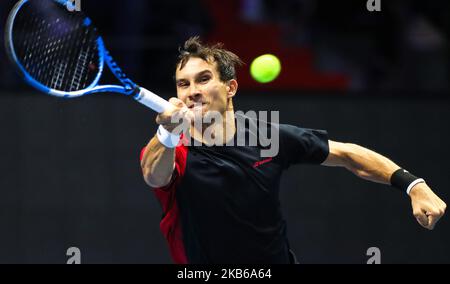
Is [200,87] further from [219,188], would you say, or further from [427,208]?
[427,208]

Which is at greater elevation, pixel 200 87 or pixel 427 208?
pixel 200 87

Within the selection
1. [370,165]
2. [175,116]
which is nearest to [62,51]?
[175,116]

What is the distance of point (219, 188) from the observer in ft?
15.7

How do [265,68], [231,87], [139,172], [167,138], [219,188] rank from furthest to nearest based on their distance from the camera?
[139,172] < [265,68] < [231,87] < [219,188] < [167,138]

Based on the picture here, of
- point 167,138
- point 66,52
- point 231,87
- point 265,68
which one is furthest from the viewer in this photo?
point 265,68

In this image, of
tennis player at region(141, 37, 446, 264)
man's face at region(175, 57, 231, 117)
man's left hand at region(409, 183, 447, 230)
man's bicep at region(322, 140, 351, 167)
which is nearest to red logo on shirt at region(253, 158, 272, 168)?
tennis player at region(141, 37, 446, 264)

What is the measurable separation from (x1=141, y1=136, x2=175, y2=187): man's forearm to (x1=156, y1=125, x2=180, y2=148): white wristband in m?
0.04

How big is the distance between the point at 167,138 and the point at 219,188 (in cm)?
57

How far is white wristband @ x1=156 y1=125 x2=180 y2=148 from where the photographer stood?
4316mm

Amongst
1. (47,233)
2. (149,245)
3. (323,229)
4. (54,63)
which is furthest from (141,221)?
(54,63)

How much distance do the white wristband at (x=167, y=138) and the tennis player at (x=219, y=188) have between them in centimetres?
20

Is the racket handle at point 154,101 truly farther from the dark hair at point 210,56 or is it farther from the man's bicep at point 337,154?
the man's bicep at point 337,154

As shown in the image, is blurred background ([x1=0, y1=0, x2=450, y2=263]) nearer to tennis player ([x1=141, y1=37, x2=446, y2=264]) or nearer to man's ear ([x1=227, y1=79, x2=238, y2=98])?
man's ear ([x1=227, y1=79, x2=238, y2=98])
